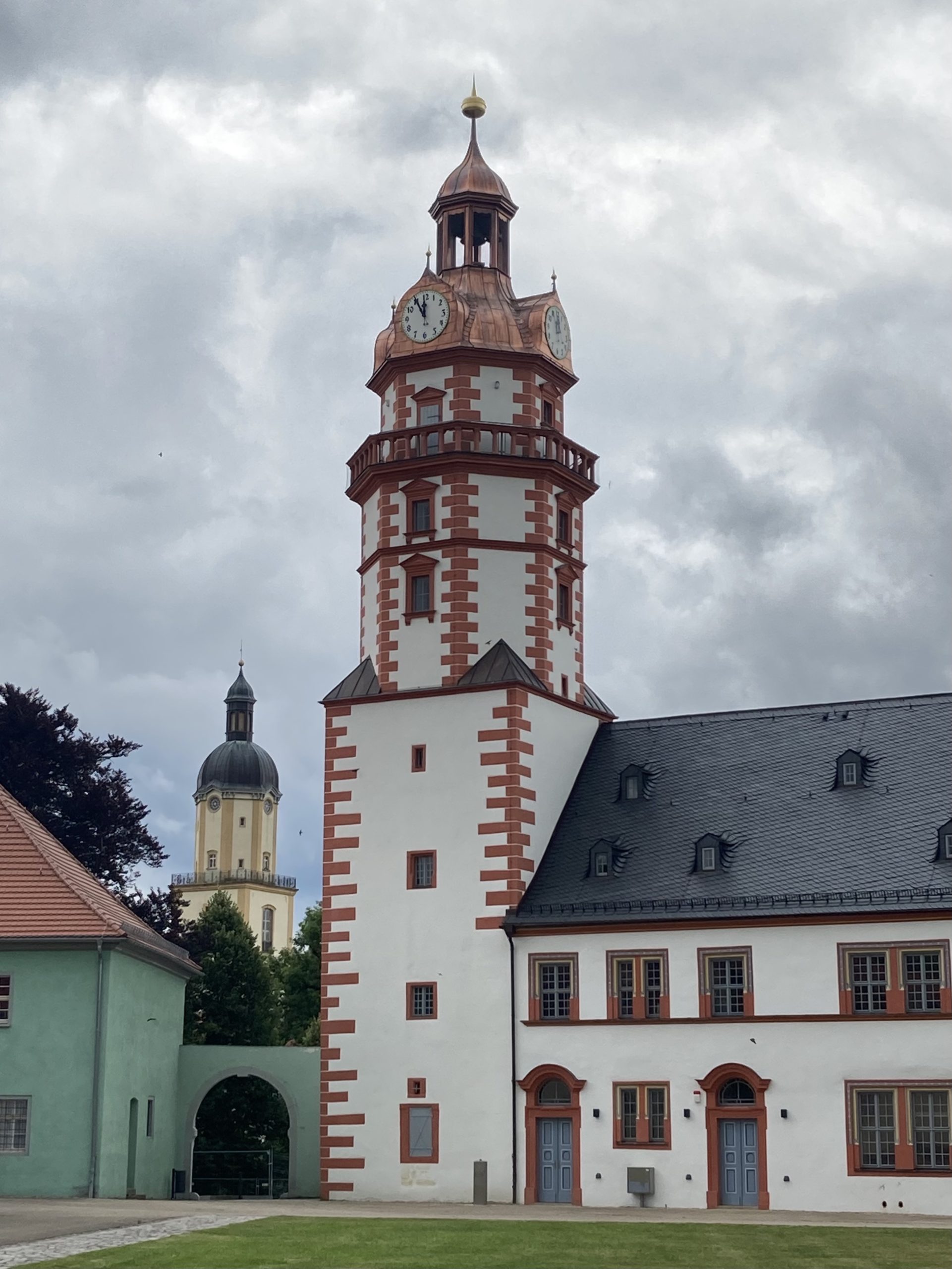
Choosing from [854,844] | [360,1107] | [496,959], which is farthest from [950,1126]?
[360,1107]

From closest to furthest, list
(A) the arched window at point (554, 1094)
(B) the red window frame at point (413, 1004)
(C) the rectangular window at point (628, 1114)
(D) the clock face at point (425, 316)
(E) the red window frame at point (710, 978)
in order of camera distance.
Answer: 1. (E) the red window frame at point (710, 978)
2. (C) the rectangular window at point (628, 1114)
3. (A) the arched window at point (554, 1094)
4. (B) the red window frame at point (413, 1004)
5. (D) the clock face at point (425, 316)

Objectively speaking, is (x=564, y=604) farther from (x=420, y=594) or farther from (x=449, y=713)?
(x=449, y=713)

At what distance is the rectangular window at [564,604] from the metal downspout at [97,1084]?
46.7 ft

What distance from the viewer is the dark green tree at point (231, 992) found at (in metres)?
69.1

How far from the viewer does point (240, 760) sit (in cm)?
13388

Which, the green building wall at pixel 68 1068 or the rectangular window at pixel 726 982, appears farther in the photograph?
the green building wall at pixel 68 1068

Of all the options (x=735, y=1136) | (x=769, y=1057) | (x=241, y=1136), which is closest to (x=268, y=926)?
(x=241, y=1136)

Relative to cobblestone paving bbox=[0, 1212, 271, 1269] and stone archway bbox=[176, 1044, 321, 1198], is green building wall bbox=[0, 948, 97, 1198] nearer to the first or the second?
stone archway bbox=[176, 1044, 321, 1198]

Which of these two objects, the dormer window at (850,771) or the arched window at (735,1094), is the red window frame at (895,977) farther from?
the dormer window at (850,771)

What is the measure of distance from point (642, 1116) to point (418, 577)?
1448 centimetres

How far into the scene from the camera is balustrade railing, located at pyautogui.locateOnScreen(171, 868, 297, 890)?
131 metres

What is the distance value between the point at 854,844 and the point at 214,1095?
26.9 m

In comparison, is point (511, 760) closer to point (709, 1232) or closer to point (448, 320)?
point (448, 320)

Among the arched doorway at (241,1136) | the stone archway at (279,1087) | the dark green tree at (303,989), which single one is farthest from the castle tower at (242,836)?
the stone archway at (279,1087)
